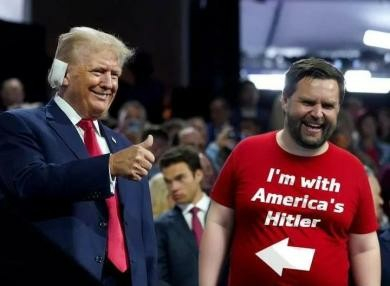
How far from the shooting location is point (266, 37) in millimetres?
19625

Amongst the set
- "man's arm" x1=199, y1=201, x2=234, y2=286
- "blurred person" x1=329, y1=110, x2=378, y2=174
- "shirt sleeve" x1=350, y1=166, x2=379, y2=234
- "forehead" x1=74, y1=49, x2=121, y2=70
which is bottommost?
"blurred person" x1=329, y1=110, x2=378, y2=174

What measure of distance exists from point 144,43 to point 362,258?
8979 millimetres

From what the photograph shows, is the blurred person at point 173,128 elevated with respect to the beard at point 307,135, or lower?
lower

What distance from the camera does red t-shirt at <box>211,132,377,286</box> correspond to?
4168mm

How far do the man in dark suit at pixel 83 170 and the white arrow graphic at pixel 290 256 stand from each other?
0.46 m

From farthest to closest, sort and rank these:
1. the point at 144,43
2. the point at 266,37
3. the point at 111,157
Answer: the point at 266,37 < the point at 144,43 < the point at 111,157

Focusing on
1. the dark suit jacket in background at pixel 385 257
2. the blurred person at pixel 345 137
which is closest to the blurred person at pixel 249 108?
the blurred person at pixel 345 137

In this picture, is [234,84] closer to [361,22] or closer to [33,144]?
[361,22]

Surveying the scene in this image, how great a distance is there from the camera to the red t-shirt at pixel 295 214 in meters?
4.17

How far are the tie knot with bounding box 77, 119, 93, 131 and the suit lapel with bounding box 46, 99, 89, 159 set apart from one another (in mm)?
39

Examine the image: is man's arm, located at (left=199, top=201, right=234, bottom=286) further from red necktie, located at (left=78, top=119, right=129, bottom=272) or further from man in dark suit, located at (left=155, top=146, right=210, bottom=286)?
man in dark suit, located at (left=155, top=146, right=210, bottom=286)

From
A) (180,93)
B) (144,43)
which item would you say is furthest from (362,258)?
(144,43)

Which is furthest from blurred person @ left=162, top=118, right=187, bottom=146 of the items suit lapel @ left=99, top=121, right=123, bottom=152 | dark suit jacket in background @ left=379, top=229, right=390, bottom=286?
suit lapel @ left=99, top=121, right=123, bottom=152

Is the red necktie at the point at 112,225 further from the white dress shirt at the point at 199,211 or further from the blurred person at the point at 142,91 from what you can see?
the blurred person at the point at 142,91
